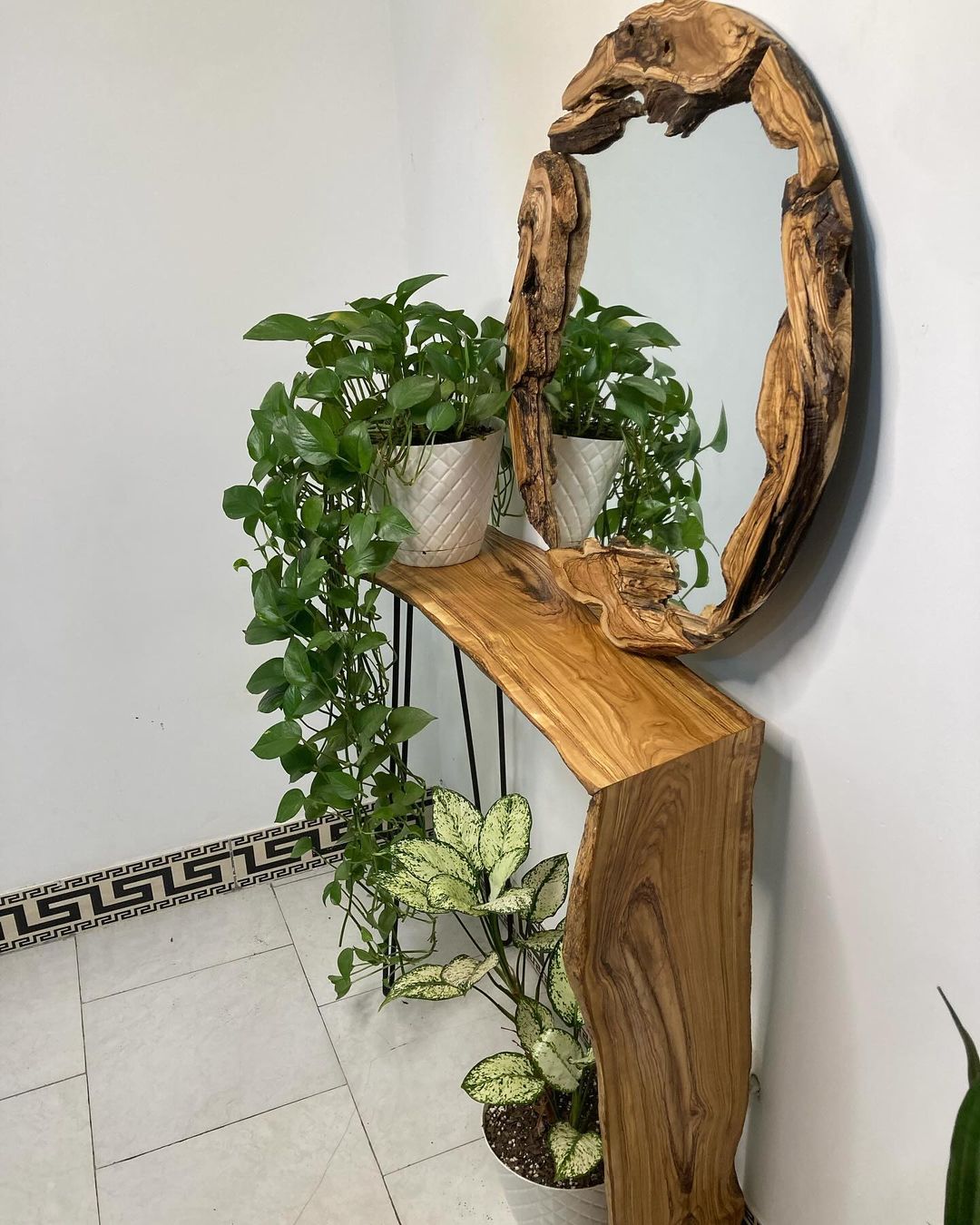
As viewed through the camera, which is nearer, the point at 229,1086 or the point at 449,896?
the point at 449,896

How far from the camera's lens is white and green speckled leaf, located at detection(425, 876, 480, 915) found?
4.03 ft

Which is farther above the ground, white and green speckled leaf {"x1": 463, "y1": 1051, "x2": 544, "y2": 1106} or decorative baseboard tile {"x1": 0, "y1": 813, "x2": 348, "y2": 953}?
white and green speckled leaf {"x1": 463, "y1": 1051, "x2": 544, "y2": 1106}

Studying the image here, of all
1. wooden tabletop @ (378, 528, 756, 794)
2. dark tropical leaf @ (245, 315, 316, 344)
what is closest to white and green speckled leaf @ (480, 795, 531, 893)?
wooden tabletop @ (378, 528, 756, 794)

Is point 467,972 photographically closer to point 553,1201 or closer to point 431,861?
point 431,861

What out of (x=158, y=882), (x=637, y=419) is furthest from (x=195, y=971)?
(x=637, y=419)

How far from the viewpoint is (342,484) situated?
1.20 metres

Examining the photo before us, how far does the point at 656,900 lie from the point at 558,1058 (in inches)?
12.8

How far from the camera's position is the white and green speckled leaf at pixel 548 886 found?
4.15 feet

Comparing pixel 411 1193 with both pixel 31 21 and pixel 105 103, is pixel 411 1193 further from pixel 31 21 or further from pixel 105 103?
pixel 31 21

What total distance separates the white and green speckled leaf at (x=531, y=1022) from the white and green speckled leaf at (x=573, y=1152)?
0.10m

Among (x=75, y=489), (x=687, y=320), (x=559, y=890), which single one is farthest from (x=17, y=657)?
(x=687, y=320)

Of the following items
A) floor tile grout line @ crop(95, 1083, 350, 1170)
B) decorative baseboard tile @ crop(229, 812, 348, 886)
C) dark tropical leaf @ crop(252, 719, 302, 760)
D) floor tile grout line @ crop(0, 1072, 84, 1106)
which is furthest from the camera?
decorative baseboard tile @ crop(229, 812, 348, 886)

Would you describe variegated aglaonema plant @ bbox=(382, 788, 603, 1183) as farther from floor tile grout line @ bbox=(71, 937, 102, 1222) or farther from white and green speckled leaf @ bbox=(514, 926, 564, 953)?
floor tile grout line @ bbox=(71, 937, 102, 1222)

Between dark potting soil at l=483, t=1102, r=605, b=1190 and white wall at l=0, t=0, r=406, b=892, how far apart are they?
0.93 m
